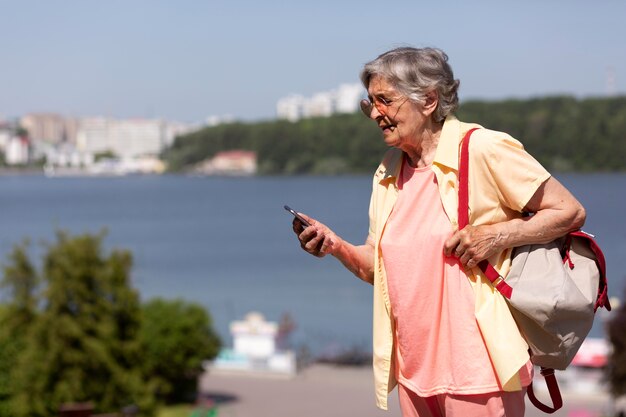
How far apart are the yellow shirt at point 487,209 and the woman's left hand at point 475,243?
57 millimetres

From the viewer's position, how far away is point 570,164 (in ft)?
342

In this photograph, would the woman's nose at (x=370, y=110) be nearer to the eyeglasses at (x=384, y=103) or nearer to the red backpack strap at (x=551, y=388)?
the eyeglasses at (x=384, y=103)

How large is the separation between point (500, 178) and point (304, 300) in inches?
1917

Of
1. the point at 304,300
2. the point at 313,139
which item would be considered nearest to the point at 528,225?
the point at 304,300

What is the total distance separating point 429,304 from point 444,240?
159 millimetres

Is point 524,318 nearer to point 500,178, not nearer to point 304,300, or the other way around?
point 500,178

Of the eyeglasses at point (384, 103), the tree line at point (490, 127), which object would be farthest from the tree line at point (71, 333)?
the tree line at point (490, 127)

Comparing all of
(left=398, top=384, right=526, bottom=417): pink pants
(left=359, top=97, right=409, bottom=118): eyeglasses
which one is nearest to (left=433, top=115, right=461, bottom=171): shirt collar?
(left=359, top=97, right=409, bottom=118): eyeglasses

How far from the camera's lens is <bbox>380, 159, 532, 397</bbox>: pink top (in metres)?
2.41

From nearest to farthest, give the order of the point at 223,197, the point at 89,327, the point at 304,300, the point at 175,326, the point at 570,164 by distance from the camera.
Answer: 1. the point at 89,327
2. the point at 175,326
3. the point at 304,300
4. the point at 570,164
5. the point at 223,197

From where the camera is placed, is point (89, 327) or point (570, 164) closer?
point (89, 327)

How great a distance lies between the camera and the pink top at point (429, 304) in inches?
95.0

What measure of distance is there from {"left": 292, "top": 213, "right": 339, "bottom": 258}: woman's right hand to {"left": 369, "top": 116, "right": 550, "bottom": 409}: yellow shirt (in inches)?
5.1

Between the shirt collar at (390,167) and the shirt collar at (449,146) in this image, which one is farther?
the shirt collar at (390,167)
